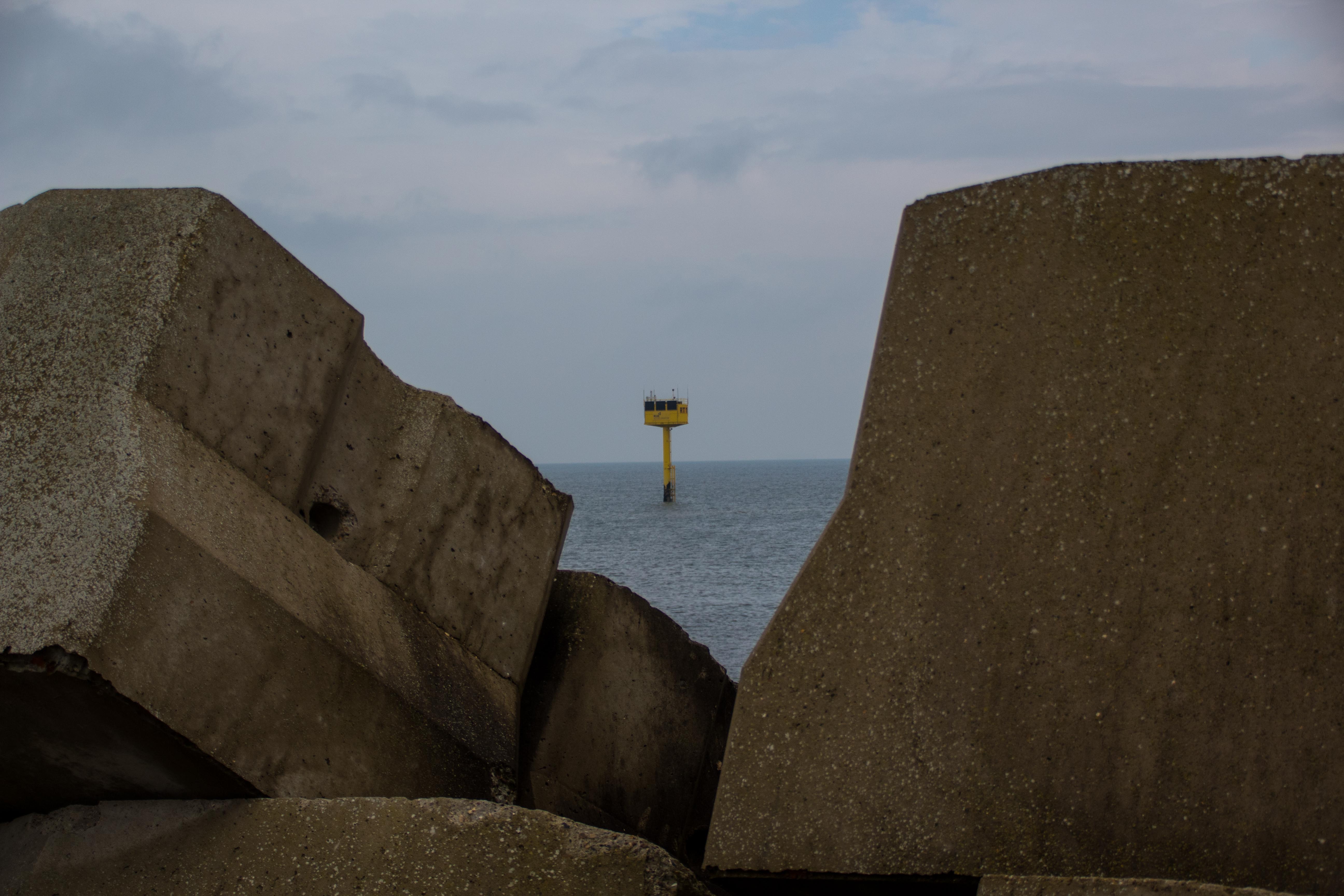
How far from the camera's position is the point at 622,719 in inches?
139

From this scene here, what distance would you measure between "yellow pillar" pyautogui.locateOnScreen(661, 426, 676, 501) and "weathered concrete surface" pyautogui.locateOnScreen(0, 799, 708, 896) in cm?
5163

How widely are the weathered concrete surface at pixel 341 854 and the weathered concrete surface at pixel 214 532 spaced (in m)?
0.11

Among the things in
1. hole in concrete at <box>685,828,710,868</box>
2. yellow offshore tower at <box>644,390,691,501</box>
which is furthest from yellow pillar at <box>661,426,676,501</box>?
hole in concrete at <box>685,828,710,868</box>

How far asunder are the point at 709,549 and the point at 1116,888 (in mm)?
32609

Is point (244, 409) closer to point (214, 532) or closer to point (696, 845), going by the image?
point (214, 532)

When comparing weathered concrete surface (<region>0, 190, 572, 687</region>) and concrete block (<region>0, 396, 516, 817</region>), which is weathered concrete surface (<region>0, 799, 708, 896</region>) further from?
weathered concrete surface (<region>0, 190, 572, 687</region>)

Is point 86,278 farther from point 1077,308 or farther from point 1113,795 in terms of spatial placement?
point 1113,795

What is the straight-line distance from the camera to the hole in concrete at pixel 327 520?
10.1 ft

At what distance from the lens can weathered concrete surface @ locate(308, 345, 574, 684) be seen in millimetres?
3117

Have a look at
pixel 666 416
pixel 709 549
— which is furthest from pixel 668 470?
pixel 709 549

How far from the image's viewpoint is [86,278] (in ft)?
8.56

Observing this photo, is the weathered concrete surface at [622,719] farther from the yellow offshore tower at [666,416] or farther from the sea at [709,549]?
the yellow offshore tower at [666,416]

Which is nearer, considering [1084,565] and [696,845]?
[1084,565]

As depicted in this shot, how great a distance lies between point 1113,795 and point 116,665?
2.02 metres
